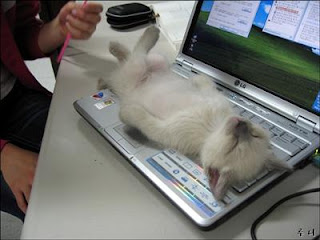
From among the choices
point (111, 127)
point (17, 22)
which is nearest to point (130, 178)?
point (111, 127)

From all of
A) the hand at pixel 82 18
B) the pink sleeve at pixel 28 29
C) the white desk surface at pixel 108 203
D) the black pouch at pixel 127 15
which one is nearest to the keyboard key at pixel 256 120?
the white desk surface at pixel 108 203

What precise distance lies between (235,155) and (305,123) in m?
0.16

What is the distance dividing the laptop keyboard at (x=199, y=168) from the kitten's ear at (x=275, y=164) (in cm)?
1

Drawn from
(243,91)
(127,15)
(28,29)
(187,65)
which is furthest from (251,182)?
(28,29)

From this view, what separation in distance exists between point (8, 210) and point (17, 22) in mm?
543

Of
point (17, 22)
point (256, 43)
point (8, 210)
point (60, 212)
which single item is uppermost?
point (256, 43)

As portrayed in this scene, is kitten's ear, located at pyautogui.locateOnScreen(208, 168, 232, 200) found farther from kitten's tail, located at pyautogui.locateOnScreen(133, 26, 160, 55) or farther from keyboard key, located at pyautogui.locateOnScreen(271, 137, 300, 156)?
kitten's tail, located at pyautogui.locateOnScreen(133, 26, 160, 55)

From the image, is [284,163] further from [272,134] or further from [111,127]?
[111,127]

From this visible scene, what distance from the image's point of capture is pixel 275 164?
49 cm

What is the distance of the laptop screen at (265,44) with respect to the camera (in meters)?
0.59

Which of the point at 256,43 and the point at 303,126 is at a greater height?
the point at 256,43

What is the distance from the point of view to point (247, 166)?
50 cm

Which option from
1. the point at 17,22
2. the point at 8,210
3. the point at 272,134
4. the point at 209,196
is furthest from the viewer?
the point at 17,22

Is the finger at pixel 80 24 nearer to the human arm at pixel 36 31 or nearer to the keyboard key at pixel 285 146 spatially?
the human arm at pixel 36 31
